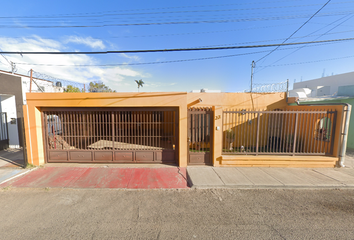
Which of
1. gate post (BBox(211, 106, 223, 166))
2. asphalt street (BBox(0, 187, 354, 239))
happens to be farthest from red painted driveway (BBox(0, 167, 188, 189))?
gate post (BBox(211, 106, 223, 166))

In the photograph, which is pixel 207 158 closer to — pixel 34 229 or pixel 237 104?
pixel 237 104

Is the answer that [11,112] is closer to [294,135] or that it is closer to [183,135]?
[183,135]

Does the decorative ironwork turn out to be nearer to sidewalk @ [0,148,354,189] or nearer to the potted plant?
the potted plant

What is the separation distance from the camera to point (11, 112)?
8016mm

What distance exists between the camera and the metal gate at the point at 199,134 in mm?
5945

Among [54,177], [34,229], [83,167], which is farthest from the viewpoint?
[83,167]

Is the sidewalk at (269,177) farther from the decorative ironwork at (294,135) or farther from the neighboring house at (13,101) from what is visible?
the neighboring house at (13,101)

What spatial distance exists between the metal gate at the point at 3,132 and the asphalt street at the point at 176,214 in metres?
5.93

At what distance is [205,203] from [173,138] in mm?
3058

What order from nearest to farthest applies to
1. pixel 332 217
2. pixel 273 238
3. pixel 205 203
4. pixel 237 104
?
pixel 273 238, pixel 332 217, pixel 205 203, pixel 237 104

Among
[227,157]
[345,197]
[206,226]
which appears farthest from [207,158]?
[345,197]

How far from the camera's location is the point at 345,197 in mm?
4023

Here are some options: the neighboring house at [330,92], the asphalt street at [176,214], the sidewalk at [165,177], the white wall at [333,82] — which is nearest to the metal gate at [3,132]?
the sidewalk at [165,177]

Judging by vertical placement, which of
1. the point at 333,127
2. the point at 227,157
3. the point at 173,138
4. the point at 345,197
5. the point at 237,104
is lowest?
the point at 345,197
